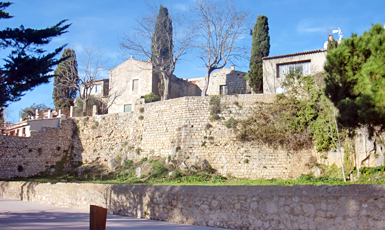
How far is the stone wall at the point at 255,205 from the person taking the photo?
6188mm

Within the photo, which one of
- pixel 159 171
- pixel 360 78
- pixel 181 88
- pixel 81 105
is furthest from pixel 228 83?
pixel 360 78

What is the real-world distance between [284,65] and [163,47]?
38.7 ft

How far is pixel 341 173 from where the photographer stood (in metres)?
18.3

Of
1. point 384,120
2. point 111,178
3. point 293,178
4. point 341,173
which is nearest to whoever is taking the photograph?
point 384,120

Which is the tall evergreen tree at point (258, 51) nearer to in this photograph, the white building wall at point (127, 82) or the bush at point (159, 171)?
the white building wall at point (127, 82)

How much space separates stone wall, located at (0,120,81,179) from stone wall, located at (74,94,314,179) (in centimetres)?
398

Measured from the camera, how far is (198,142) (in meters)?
22.2

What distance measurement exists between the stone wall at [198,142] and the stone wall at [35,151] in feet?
13.1

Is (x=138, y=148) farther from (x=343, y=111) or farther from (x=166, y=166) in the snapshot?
(x=343, y=111)

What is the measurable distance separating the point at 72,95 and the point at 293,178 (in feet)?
99.5

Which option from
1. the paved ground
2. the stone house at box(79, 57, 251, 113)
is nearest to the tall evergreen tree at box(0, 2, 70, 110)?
the paved ground

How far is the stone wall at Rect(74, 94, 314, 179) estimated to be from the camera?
20859 millimetres

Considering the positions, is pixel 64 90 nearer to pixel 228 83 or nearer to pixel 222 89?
pixel 222 89

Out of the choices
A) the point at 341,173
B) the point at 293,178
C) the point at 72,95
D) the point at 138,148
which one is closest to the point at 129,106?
the point at 72,95
